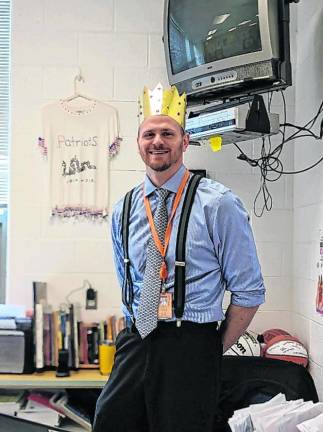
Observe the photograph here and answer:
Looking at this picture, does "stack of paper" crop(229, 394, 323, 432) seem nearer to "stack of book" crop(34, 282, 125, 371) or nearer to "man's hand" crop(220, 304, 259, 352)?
"man's hand" crop(220, 304, 259, 352)

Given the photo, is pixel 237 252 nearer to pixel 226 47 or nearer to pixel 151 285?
pixel 151 285

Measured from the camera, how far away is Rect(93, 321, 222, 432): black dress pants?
2.03 meters

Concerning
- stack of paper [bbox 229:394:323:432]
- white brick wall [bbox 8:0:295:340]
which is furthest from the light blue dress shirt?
white brick wall [bbox 8:0:295:340]

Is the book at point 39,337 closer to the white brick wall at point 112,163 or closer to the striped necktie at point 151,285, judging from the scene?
the white brick wall at point 112,163

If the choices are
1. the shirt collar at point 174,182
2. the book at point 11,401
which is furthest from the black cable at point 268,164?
the book at point 11,401

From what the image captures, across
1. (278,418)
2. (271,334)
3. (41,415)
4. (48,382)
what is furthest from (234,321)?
(41,415)

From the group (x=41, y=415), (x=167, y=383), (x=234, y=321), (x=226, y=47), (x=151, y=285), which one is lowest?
(x=41, y=415)

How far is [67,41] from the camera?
10.7 ft

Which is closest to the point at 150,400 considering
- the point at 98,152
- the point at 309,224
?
the point at 309,224

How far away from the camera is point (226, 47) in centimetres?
266

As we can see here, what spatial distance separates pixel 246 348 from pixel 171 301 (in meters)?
1.02

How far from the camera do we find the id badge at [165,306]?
2041 millimetres

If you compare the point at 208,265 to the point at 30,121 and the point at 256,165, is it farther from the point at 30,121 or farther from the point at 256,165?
Answer: the point at 30,121

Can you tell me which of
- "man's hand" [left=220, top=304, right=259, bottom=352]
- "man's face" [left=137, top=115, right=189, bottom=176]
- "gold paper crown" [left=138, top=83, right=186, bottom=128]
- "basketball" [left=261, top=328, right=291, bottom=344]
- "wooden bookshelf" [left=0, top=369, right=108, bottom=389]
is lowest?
"wooden bookshelf" [left=0, top=369, right=108, bottom=389]
